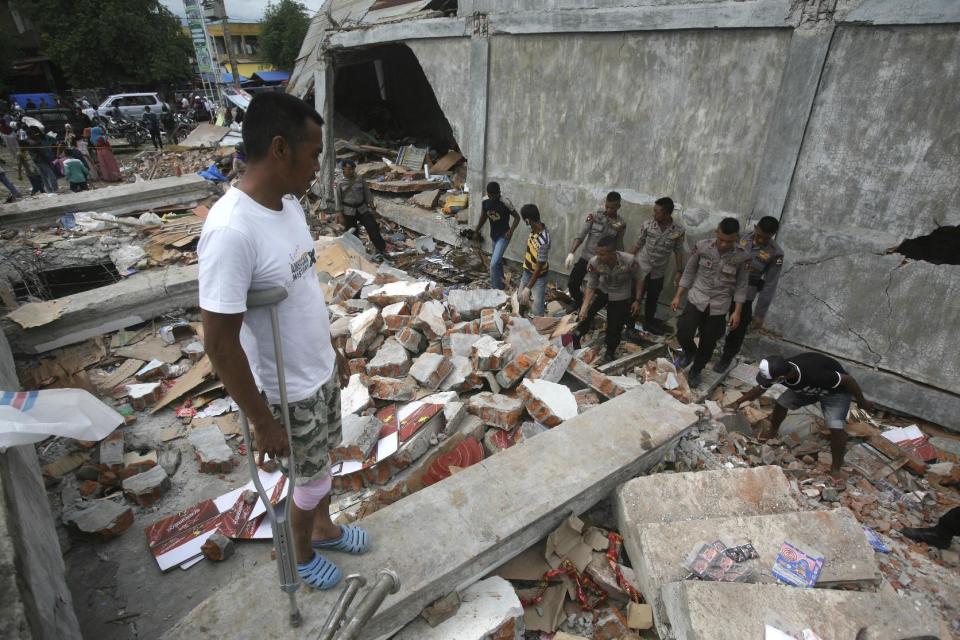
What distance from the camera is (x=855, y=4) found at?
3809 mm

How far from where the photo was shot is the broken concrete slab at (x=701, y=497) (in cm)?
264

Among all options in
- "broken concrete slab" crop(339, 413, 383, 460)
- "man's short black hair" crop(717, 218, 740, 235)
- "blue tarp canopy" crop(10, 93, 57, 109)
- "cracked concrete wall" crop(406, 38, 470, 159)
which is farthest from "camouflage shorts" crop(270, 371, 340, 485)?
"blue tarp canopy" crop(10, 93, 57, 109)

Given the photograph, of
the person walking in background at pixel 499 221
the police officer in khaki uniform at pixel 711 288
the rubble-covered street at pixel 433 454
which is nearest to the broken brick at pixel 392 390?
the rubble-covered street at pixel 433 454

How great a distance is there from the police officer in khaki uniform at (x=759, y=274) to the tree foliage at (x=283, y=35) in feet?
135

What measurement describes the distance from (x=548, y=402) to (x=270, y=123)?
2654 mm

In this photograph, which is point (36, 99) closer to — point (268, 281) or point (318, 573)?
point (268, 281)

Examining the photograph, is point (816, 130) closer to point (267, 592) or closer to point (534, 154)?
point (534, 154)

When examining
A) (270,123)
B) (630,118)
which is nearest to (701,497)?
(270,123)

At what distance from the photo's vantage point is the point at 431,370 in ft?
12.7

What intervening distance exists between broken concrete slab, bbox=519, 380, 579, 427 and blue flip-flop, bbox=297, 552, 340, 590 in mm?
1848

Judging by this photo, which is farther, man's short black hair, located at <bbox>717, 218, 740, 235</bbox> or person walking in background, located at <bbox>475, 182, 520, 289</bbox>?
person walking in background, located at <bbox>475, 182, 520, 289</bbox>

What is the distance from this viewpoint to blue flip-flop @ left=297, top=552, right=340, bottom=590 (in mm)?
1982

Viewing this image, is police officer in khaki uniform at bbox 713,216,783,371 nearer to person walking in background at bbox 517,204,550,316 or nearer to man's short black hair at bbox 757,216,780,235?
man's short black hair at bbox 757,216,780,235

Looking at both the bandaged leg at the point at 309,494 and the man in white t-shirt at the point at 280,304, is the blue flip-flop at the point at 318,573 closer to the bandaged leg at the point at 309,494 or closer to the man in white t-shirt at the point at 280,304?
the man in white t-shirt at the point at 280,304
